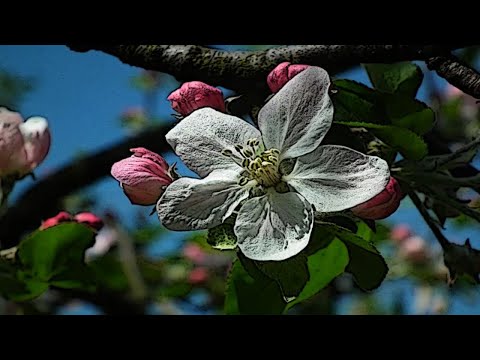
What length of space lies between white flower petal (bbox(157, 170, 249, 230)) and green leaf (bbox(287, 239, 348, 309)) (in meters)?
0.11

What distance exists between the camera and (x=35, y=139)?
84 cm

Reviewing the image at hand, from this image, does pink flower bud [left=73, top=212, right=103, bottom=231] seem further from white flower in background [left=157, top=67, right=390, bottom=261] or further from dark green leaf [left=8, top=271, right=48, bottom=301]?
white flower in background [left=157, top=67, right=390, bottom=261]

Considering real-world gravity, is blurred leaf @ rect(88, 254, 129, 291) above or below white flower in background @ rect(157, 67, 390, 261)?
below

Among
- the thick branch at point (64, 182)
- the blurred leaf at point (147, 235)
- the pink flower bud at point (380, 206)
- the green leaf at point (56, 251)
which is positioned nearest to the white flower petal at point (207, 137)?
the pink flower bud at point (380, 206)

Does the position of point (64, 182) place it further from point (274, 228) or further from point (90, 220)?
point (274, 228)

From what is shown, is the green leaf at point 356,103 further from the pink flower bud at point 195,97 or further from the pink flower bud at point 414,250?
the pink flower bud at point 414,250

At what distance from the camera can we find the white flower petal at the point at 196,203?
552 millimetres

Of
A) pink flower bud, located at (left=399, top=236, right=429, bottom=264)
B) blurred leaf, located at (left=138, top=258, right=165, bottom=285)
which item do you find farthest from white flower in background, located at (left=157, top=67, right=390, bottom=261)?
pink flower bud, located at (left=399, top=236, right=429, bottom=264)

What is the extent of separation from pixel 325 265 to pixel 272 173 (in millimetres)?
140

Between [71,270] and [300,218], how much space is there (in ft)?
1.23

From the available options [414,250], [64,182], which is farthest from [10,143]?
[414,250]

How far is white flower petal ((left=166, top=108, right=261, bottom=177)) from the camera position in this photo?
58 centimetres
